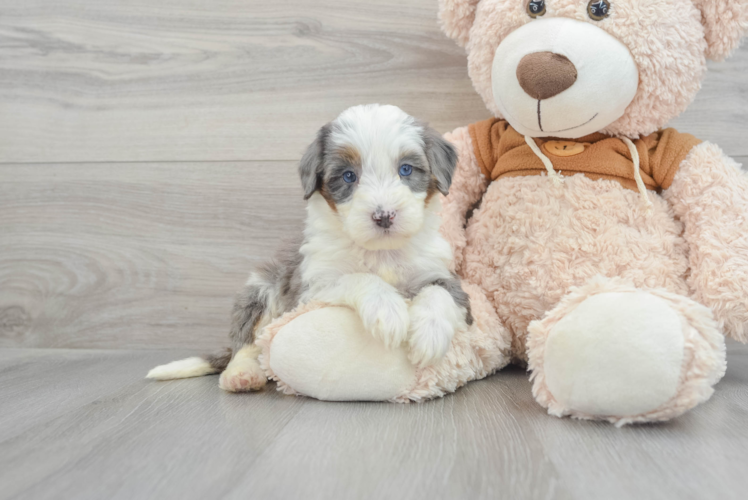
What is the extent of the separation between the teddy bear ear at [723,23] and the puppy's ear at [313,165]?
3.96 feet

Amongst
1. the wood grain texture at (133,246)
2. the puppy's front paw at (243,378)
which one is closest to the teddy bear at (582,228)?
the puppy's front paw at (243,378)

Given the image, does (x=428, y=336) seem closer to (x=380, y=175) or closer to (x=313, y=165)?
(x=380, y=175)

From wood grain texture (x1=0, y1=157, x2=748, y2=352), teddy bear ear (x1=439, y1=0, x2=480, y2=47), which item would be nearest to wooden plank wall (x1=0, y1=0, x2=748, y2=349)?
wood grain texture (x1=0, y1=157, x2=748, y2=352)

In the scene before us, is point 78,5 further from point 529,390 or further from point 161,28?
point 529,390

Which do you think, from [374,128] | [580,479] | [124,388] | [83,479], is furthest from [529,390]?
[124,388]

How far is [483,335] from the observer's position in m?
1.80

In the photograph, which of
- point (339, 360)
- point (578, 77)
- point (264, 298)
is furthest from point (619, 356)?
point (264, 298)

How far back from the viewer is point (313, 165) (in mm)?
1731

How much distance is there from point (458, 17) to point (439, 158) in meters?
0.57

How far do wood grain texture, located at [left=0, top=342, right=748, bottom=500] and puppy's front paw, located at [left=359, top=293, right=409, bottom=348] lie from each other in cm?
20

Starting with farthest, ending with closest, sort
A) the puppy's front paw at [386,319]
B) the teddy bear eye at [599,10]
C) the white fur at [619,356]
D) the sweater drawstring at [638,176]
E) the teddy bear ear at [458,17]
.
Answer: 1. the teddy bear ear at [458,17]
2. the sweater drawstring at [638,176]
3. the teddy bear eye at [599,10]
4. the puppy's front paw at [386,319]
5. the white fur at [619,356]

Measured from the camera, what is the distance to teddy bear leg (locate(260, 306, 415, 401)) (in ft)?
5.19

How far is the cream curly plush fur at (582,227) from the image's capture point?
55.1 inches

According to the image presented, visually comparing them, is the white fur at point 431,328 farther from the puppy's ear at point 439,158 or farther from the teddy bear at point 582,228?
the puppy's ear at point 439,158
